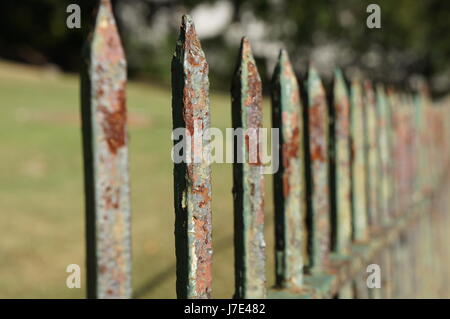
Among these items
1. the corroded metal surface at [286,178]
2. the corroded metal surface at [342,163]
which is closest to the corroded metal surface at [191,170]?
the corroded metal surface at [286,178]

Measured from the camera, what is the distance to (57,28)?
28.8 metres

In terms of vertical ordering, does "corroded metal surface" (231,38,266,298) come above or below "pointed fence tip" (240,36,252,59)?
below

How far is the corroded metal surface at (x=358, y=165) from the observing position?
259cm

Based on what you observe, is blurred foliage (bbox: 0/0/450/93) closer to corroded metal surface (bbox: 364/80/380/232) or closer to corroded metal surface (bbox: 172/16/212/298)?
corroded metal surface (bbox: 364/80/380/232)

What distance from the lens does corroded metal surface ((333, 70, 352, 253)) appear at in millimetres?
2381

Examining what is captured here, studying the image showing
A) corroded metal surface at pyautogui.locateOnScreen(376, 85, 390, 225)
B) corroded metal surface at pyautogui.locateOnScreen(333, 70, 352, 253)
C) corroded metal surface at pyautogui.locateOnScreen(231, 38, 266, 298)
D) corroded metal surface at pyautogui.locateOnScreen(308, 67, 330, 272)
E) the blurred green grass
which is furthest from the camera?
the blurred green grass

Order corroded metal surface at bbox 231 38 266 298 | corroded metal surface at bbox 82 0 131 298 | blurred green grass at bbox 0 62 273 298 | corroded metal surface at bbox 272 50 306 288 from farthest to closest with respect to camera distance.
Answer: blurred green grass at bbox 0 62 273 298 < corroded metal surface at bbox 272 50 306 288 < corroded metal surface at bbox 231 38 266 298 < corroded metal surface at bbox 82 0 131 298

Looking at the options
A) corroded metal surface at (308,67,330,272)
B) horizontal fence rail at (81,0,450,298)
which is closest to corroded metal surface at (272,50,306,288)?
horizontal fence rail at (81,0,450,298)

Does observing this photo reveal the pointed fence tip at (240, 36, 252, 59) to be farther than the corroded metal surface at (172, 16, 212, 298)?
Yes

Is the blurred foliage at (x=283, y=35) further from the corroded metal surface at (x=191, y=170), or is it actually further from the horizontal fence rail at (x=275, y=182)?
the corroded metal surface at (x=191, y=170)

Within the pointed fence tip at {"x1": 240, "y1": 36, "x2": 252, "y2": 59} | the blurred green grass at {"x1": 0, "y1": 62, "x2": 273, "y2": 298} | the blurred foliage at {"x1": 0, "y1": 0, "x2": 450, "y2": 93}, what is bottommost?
the blurred green grass at {"x1": 0, "y1": 62, "x2": 273, "y2": 298}
